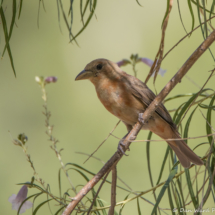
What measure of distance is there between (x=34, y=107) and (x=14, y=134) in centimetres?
65

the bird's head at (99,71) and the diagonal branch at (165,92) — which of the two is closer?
the diagonal branch at (165,92)

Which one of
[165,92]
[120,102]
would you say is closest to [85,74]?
[120,102]

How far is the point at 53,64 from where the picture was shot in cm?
669

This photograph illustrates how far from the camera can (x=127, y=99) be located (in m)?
2.45

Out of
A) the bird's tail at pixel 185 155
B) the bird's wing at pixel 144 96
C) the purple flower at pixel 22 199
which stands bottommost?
the bird's tail at pixel 185 155

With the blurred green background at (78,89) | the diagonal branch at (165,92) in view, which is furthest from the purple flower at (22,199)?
the blurred green background at (78,89)

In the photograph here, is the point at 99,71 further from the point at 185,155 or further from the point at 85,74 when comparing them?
the point at 185,155

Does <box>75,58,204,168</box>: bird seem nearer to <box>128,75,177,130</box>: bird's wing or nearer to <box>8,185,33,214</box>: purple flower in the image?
<box>128,75,177,130</box>: bird's wing

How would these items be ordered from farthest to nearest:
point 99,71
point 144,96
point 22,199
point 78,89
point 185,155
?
1. point 78,89
2. point 99,71
3. point 144,96
4. point 185,155
5. point 22,199

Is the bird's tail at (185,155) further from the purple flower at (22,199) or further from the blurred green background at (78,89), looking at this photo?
the blurred green background at (78,89)

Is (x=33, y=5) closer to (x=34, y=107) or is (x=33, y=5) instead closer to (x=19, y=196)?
(x=34, y=107)

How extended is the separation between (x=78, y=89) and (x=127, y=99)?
400 cm

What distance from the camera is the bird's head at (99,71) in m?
2.59

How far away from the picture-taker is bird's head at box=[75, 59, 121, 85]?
2589mm
